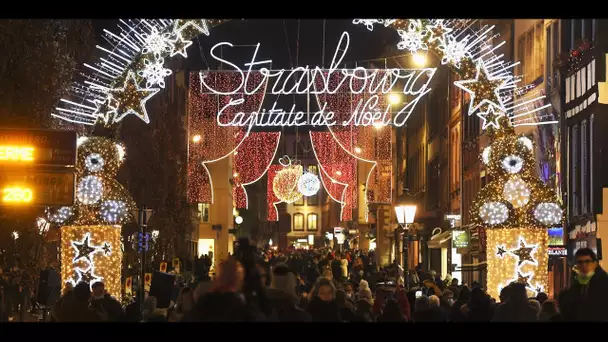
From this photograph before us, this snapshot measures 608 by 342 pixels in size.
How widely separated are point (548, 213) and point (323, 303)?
802 cm

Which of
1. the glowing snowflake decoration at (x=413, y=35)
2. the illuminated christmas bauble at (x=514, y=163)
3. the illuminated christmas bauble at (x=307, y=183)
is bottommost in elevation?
the illuminated christmas bauble at (x=514, y=163)

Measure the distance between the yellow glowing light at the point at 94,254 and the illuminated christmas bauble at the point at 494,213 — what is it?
6714 mm

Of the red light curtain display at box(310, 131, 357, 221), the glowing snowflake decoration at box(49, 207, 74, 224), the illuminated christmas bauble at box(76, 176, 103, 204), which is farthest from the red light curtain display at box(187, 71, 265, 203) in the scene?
the glowing snowflake decoration at box(49, 207, 74, 224)

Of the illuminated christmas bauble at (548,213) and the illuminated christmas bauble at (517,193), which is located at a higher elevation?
the illuminated christmas bauble at (517,193)

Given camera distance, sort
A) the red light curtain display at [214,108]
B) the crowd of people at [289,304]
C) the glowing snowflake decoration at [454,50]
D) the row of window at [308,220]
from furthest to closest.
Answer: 1. the row of window at [308,220]
2. the red light curtain display at [214,108]
3. the glowing snowflake decoration at [454,50]
4. the crowd of people at [289,304]

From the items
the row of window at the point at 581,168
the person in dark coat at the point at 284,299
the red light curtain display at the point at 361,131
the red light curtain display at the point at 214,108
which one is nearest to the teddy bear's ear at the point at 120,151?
the person in dark coat at the point at 284,299

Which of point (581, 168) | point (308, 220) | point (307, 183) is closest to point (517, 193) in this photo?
point (581, 168)

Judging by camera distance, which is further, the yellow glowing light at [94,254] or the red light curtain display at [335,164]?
the red light curtain display at [335,164]

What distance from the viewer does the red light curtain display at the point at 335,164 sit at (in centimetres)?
4375

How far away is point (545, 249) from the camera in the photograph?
22.2 m

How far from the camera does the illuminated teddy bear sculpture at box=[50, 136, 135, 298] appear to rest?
73.9 feet

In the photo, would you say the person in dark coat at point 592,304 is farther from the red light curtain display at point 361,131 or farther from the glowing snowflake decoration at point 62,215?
the red light curtain display at point 361,131
